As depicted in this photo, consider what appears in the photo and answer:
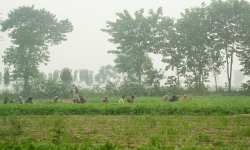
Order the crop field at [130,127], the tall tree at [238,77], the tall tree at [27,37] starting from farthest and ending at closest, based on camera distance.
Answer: the tall tree at [238,77], the tall tree at [27,37], the crop field at [130,127]

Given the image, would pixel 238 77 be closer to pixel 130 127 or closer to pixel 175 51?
pixel 175 51

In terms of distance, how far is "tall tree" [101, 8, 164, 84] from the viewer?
34.7 metres

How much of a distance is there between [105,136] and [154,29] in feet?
103

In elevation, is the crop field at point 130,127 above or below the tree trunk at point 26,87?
below

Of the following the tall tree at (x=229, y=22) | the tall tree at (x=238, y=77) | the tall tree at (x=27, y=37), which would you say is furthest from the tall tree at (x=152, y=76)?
the tall tree at (x=238, y=77)

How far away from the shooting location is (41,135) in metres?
6.62

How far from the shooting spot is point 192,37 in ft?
104

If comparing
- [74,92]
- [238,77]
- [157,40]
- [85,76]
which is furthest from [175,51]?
→ [238,77]

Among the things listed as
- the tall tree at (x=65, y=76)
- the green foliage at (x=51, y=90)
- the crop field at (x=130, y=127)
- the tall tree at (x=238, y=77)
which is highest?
the tall tree at (x=238, y=77)

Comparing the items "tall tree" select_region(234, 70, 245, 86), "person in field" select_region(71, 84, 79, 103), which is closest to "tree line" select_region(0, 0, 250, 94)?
"person in field" select_region(71, 84, 79, 103)

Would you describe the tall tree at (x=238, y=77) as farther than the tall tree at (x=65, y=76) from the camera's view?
Yes

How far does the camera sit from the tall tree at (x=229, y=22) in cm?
2857

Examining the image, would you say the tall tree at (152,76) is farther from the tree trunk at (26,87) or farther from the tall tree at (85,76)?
the tall tree at (85,76)

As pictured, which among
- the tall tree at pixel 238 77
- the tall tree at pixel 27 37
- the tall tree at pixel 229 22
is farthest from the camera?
the tall tree at pixel 238 77
